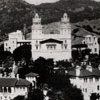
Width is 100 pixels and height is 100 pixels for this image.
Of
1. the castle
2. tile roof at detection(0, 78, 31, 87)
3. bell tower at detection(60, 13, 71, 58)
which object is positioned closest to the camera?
A: tile roof at detection(0, 78, 31, 87)

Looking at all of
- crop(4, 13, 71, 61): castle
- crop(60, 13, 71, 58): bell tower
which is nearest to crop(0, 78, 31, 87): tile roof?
crop(4, 13, 71, 61): castle

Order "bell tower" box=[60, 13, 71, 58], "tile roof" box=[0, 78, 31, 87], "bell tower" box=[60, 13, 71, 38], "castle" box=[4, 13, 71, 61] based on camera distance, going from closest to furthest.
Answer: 1. "tile roof" box=[0, 78, 31, 87]
2. "castle" box=[4, 13, 71, 61]
3. "bell tower" box=[60, 13, 71, 58]
4. "bell tower" box=[60, 13, 71, 38]

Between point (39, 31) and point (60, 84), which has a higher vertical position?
point (39, 31)

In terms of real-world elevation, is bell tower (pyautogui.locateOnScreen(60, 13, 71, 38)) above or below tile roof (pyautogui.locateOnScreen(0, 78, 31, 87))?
above

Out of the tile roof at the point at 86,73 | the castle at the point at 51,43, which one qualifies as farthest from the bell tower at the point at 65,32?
the tile roof at the point at 86,73

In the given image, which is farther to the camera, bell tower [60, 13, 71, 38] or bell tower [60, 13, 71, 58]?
bell tower [60, 13, 71, 38]

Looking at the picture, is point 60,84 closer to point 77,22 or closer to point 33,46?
point 33,46

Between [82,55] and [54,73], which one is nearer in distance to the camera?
[54,73]

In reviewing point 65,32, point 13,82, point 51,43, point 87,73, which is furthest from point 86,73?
point 65,32

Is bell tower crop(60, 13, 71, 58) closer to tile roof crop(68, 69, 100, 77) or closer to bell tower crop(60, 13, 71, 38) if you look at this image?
bell tower crop(60, 13, 71, 38)

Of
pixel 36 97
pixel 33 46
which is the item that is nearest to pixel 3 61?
pixel 33 46

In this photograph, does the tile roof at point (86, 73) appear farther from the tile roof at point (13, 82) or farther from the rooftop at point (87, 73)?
the tile roof at point (13, 82)
